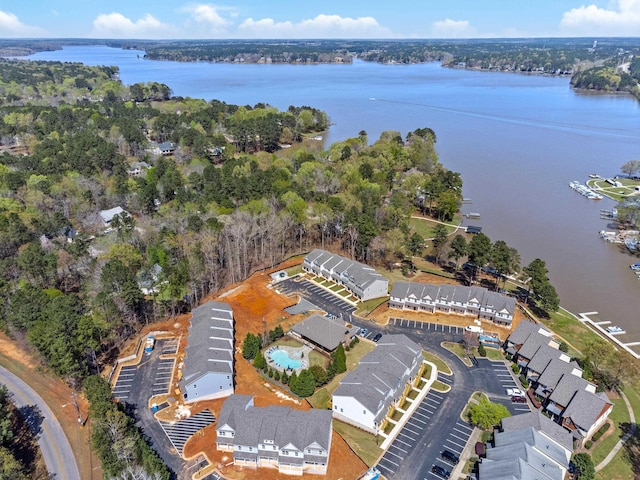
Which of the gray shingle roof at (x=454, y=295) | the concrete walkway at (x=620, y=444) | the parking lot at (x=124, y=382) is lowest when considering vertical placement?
the parking lot at (x=124, y=382)

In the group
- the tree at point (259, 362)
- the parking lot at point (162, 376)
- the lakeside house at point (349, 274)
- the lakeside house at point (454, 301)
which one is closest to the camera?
the parking lot at point (162, 376)

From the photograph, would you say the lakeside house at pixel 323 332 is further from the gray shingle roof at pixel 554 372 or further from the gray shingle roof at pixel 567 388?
the gray shingle roof at pixel 567 388

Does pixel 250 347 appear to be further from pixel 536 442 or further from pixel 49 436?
pixel 536 442

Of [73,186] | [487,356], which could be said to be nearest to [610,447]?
[487,356]

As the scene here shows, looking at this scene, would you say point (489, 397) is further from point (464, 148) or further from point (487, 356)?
point (464, 148)

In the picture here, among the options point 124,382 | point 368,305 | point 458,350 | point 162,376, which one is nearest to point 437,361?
point 458,350

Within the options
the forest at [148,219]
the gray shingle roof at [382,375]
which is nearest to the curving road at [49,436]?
the forest at [148,219]

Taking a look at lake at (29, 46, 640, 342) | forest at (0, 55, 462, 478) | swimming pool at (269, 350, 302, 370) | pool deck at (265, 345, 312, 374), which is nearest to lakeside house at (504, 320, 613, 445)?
lake at (29, 46, 640, 342)
